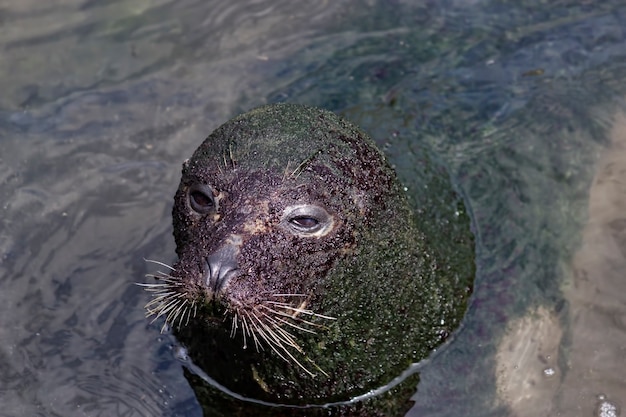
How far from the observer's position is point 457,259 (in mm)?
6648

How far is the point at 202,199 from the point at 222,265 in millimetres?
572

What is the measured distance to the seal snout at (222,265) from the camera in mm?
4965

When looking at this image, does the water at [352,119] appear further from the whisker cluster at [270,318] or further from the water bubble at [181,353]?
the whisker cluster at [270,318]

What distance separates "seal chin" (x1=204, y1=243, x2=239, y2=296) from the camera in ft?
16.3

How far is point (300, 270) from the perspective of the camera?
5297mm

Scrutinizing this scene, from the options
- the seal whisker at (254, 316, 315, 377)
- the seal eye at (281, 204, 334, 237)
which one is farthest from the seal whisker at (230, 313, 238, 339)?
the seal eye at (281, 204, 334, 237)

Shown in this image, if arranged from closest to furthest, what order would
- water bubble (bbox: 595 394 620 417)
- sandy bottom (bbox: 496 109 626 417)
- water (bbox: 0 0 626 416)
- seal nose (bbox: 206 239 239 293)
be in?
seal nose (bbox: 206 239 239 293) < water bubble (bbox: 595 394 620 417) < sandy bottom (bbox: 496 109 626 417) < water (bbox: 0 0 626 416)

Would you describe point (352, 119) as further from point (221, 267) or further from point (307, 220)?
point (221, 267)

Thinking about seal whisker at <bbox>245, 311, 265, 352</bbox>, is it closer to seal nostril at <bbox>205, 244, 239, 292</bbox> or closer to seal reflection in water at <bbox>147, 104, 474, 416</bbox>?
seal reflection in water at <bbox>147, 104, 474, 416</bbox>

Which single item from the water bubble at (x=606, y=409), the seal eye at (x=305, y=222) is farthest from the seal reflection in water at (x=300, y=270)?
the water bubble at (x=606, y=409)

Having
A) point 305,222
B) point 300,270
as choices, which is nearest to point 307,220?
point 305,222

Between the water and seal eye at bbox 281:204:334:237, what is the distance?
1464 mm

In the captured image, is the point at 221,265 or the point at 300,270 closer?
the point at 221,265

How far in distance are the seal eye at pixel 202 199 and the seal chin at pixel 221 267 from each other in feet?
1.14
